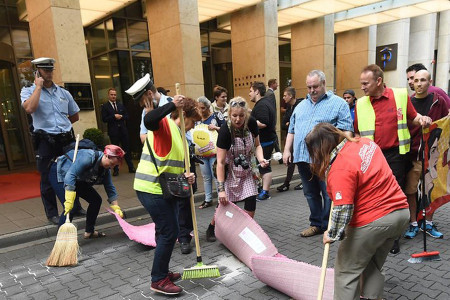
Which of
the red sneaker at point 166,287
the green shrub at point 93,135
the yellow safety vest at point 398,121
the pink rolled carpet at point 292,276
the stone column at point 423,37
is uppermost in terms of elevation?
the stone column at point 423,37

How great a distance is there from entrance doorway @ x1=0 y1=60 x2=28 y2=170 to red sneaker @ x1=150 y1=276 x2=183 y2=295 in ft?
26.7

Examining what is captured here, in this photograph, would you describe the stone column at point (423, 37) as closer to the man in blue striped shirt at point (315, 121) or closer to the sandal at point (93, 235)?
the man in blue striped shirt at point (315, 121)

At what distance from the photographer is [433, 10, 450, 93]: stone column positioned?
62.7 feet

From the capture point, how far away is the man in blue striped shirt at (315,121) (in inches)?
147

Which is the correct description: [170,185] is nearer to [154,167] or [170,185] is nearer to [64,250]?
[154,167]

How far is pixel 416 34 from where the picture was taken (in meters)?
17.3

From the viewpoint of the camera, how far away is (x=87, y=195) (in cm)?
412

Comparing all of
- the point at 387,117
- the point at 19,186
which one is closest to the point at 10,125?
the point at 19,186

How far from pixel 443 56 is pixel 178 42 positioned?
61.6 ft

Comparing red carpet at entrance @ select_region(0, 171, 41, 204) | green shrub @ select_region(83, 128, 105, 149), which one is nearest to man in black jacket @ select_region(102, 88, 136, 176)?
green shrub @ select_region(83, 128, 105, 149)

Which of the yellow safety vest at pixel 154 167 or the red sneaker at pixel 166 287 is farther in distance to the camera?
the red sneaker at pixel 166 287

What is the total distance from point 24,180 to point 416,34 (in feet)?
62.4

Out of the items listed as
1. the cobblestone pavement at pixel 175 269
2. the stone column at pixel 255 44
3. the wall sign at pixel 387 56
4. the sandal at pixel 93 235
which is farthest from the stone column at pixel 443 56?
the sandal at pixel 93 235

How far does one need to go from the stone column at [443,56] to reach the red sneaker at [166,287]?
2184cm
